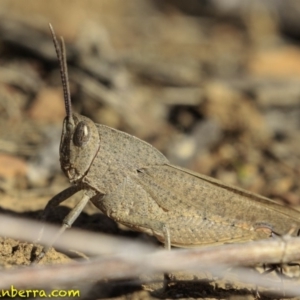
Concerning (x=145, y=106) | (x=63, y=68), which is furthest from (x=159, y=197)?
(x=145, y=106)

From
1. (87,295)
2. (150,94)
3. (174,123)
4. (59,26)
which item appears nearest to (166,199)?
(87,295)

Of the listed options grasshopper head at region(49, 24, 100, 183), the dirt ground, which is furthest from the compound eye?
the dirt ground

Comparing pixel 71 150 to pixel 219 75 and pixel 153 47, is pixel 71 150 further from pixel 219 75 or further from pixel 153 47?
pixel 153 47

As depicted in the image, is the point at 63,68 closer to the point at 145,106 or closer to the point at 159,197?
the point at 159,197

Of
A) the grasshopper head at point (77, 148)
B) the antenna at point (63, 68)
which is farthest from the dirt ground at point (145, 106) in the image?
the antenna at point (63, 68)

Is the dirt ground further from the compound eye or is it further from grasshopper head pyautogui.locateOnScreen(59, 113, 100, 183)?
the compound eye

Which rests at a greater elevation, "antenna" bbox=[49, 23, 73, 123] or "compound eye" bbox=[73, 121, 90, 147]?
"antenna" bbox=[49, 23, 73, 123]
